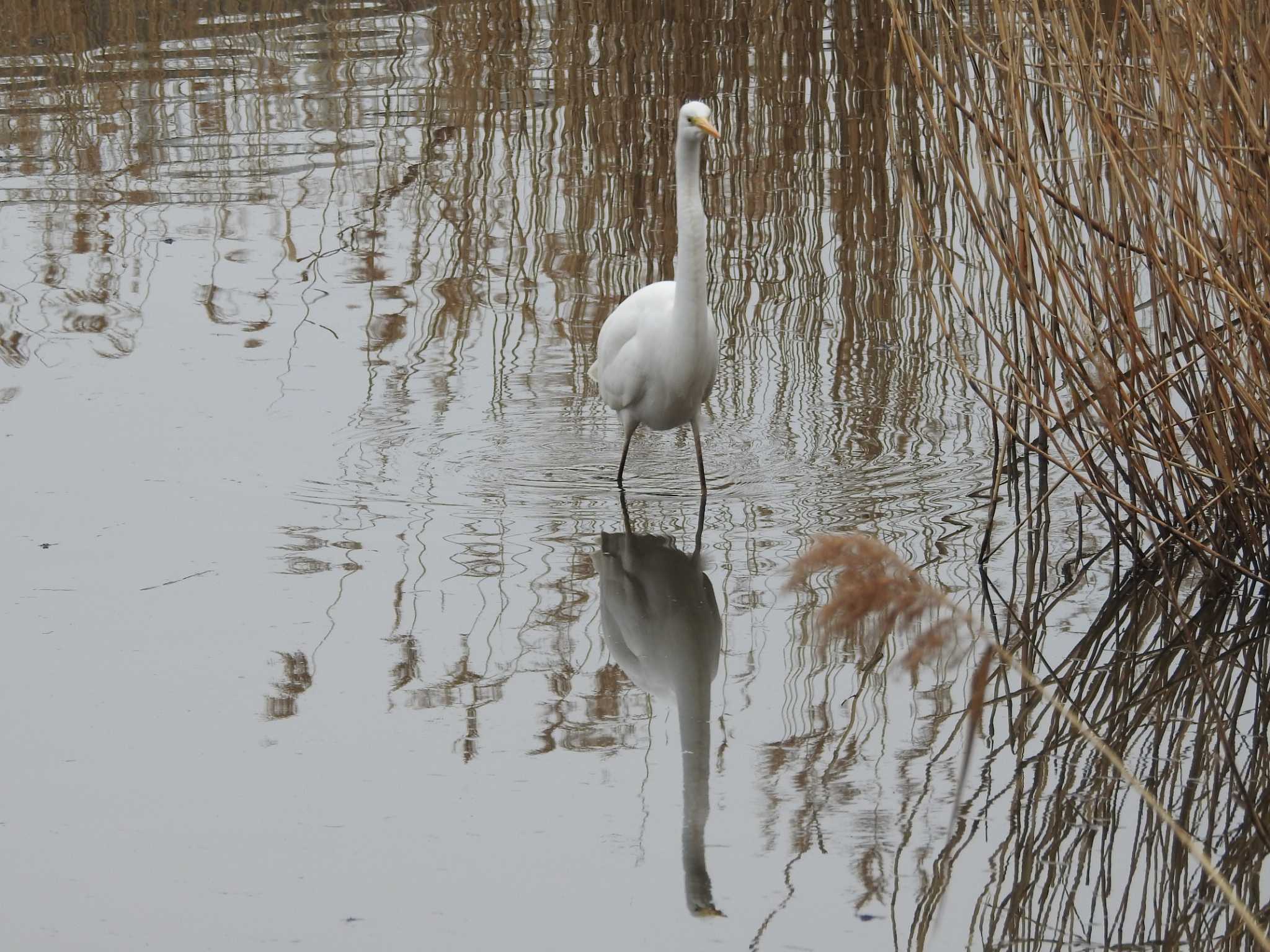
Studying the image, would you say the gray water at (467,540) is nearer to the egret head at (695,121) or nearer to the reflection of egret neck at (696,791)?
the reflection of egret neck at (696,791)

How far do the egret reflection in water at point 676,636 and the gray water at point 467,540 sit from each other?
0.01 m

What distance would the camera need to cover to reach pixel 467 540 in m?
4.72

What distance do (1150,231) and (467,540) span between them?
2.07 m

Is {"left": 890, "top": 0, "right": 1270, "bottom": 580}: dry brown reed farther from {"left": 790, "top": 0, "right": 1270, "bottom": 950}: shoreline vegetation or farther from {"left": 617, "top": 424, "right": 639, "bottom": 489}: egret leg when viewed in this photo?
{"left": 617, "top": 424, "right": 639, "bottom": 489}: egret leg

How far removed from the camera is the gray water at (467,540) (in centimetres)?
310

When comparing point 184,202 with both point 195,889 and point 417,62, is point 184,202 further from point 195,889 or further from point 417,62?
point 195,889

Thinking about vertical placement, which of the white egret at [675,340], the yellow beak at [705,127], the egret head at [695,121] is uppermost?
the egret head at [695,121]

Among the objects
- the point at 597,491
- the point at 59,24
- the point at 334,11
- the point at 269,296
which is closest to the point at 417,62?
the point at 334,11

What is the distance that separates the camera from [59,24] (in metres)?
12.0

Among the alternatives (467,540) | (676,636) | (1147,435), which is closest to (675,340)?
(467,540)

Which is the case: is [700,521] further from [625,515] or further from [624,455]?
[624,455]

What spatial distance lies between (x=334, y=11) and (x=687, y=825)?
34.5 feet

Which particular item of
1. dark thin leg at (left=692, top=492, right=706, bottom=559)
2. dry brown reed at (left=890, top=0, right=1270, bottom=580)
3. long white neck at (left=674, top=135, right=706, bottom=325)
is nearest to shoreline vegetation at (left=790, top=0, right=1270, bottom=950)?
dry brown reed at (left=890, top=0, right=1270, bottom=580)

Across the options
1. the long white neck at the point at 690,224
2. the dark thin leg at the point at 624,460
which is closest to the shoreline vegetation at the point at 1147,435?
the long white neck at the point at 690,224
